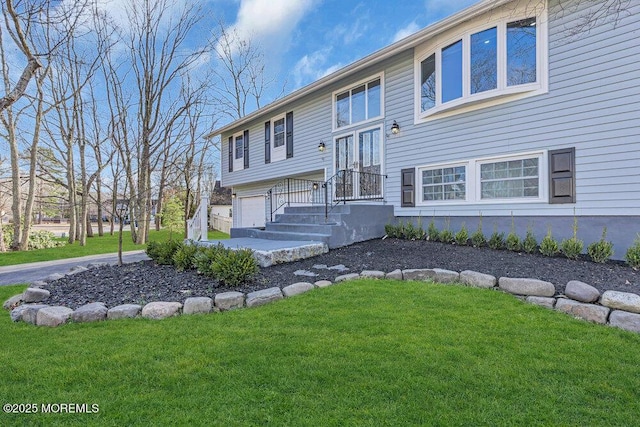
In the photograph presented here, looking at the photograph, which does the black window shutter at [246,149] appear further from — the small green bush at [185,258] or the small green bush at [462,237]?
the small green bush at [462,237]

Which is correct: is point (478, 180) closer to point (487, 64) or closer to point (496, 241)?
point (496, 241)

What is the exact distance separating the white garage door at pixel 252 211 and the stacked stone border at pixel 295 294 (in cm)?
1005

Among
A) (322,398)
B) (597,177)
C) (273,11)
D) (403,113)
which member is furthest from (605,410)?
(273,11)

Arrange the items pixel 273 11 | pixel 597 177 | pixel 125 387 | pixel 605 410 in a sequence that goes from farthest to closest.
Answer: pixel 273 11, pixel 597 177, pixel 125 387, pixel 605 410

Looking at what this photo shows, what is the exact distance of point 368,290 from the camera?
424cm

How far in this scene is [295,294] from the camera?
4262 millimetres

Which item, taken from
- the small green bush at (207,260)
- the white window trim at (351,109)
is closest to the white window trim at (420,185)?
the white window trim at (351,109)

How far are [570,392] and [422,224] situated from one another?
18.8 ft

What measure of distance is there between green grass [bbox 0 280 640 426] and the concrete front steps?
3.34 metres

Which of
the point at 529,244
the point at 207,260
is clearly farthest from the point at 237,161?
the point at 529,244

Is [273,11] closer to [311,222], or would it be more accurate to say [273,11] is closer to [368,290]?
[311,222]

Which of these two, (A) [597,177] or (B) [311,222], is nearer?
(A) [597,177]

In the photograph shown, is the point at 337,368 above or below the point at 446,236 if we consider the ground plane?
below

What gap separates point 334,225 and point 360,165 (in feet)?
9.26
